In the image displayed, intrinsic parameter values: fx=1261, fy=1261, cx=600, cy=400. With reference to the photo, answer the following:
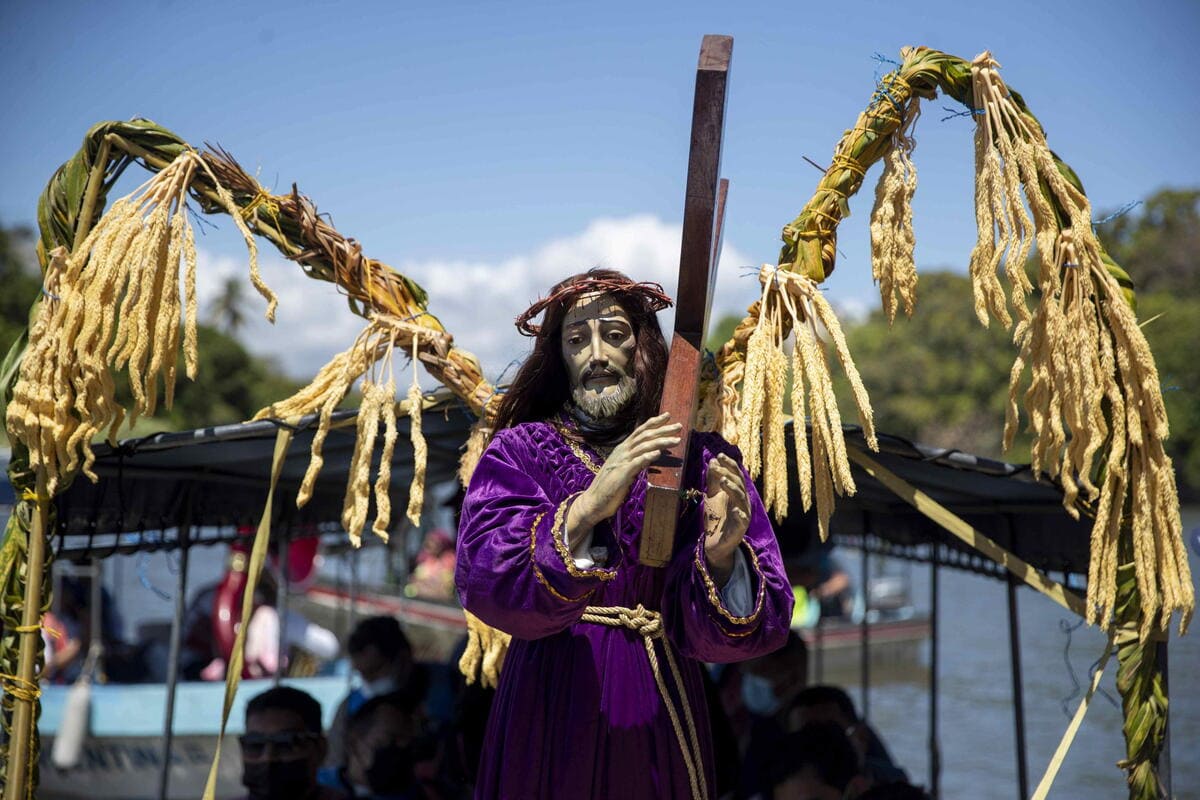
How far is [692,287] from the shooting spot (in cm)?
233

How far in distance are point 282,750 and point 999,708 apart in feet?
48.2

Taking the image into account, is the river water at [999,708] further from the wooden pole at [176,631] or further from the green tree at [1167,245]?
the green tree at [1167,245]

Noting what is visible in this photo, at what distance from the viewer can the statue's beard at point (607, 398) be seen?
2.61 metres

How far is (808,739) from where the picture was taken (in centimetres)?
418

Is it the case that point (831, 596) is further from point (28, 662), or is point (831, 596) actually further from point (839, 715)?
point (28, 662)

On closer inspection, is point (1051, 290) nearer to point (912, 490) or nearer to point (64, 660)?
point (912, 490)

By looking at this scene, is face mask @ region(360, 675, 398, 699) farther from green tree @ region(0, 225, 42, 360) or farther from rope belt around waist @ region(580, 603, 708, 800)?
green tree @ region(0, 225, 42, 360)

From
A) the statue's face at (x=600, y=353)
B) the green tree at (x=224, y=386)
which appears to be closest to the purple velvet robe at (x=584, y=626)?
the statue's face at (x=600, y=353)

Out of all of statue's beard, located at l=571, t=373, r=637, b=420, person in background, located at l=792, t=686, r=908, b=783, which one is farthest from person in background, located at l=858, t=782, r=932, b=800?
statue's beard, located at l=571, t=373, r=637, b=420

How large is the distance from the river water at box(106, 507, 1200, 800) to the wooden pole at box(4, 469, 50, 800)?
638 centimetres

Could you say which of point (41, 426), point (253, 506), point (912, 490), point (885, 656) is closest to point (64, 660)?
point (253, 506)

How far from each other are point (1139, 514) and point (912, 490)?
606 millimetres

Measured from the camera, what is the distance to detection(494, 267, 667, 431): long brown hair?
2684mm

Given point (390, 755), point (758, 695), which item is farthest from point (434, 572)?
point (390, 755)
